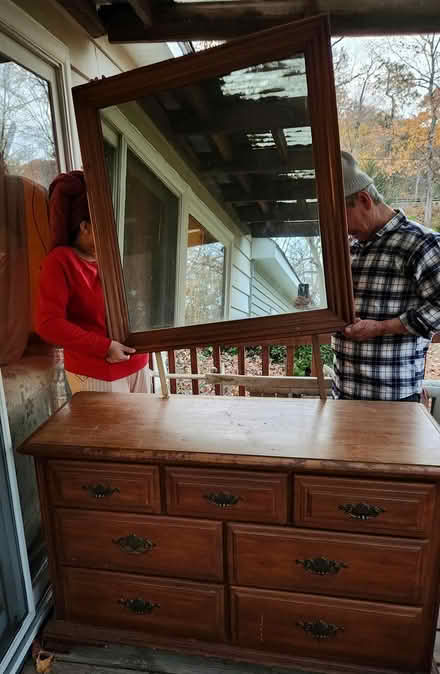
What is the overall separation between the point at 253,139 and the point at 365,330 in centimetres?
73

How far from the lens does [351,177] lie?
1333 mm

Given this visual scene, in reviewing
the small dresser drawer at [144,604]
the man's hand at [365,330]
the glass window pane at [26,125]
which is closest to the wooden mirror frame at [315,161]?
the man's hand at [365,330]

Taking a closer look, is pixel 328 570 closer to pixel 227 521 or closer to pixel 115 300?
pixel 227 521

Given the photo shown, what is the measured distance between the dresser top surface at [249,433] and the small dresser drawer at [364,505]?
0.07 meters

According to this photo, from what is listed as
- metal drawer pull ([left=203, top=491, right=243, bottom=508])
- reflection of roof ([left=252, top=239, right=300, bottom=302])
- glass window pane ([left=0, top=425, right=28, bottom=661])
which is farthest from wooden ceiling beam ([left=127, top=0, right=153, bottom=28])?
metal drawer pull ([left=203, top=491, right=243, bottom=508])

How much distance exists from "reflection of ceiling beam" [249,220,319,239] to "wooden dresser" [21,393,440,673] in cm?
60

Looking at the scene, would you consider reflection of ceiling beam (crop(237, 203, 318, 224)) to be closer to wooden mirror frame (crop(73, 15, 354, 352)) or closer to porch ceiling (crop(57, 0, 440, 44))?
wooden mirror frame (crop(73, 15, 354, 352))

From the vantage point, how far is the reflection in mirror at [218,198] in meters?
1.10

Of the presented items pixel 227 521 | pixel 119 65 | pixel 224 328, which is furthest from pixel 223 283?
pixel 119 65

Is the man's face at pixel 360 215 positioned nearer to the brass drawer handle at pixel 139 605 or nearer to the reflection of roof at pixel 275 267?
the reflection of roof at pixel 275 267

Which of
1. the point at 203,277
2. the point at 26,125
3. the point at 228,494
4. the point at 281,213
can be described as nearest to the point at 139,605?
the point at 228,494

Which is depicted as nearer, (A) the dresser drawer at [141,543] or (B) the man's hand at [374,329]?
(A) the dresser drawer at [141,543]

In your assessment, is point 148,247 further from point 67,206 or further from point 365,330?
point 365,330

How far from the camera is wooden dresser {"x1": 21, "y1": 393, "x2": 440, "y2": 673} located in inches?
42.8
